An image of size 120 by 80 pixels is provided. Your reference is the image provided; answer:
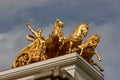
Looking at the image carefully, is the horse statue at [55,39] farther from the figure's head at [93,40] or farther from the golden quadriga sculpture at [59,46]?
the figure's head at [93,40]

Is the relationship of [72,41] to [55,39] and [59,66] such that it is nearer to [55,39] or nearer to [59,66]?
[55,39]

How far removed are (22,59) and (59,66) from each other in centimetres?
213

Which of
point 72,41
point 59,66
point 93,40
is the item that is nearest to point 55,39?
point 72,41

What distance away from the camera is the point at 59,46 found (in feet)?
64.3

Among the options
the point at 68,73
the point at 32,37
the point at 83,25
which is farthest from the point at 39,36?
the point at 68,73

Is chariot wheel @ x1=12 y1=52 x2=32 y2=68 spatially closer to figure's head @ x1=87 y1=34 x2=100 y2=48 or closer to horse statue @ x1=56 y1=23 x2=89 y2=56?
horse statue @ x1=56 y1=23 x2=89 y2=56

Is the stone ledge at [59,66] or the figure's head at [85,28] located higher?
the figure's head at [85,28]

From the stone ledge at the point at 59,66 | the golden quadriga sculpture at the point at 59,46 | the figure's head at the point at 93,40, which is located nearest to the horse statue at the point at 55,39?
the golden quadriga sculpture at the point at 59,46

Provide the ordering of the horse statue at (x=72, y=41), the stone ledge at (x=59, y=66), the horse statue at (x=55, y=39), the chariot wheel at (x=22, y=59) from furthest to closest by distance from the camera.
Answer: the chariot wheel at (x=22, y=59)
the horse statue at (x=72, y=41)
the horse statue at (x=55, y=39)
the stone ledge at (x=59, y=66)

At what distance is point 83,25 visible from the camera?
2027 cm

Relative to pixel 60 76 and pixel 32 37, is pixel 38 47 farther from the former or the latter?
pixel 60 76

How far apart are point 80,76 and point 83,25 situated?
7.77ft

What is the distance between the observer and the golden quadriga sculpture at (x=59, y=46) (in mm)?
19578

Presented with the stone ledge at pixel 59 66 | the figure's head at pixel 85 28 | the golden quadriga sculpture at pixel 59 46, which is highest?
the figure's head at pixel 85 28
